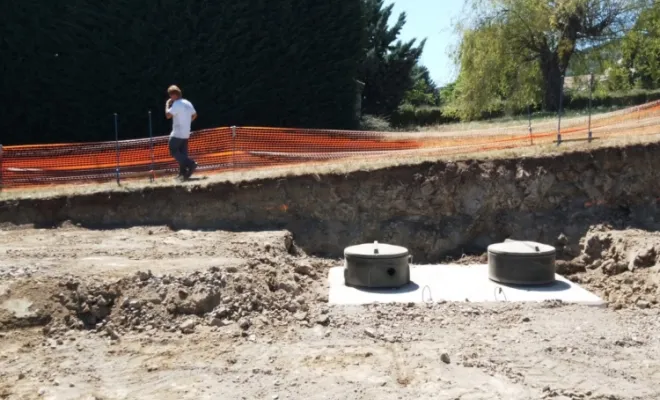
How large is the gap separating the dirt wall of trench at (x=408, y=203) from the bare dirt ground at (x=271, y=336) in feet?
6.85

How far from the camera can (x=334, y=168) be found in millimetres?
11258

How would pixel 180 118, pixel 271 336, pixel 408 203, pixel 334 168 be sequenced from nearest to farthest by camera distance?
pixel 271 336
pixel 408 203
pixel 180 118
pixel 334 168

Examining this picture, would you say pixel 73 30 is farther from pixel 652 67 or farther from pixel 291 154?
pixel 652 67

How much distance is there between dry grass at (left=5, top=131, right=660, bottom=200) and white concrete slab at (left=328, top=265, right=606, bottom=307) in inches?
109

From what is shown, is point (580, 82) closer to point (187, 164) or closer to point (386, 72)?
point (386, 72)

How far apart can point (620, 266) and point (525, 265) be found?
1.72 meters

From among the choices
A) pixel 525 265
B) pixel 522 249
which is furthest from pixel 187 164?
pixel 525 265

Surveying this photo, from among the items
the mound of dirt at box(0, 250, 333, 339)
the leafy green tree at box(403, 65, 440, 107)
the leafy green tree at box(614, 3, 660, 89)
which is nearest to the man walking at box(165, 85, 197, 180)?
the mound of dirt at box(0, 250, 333, 339)

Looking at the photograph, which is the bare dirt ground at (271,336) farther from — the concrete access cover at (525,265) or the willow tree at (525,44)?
the willow tree at (525,44)

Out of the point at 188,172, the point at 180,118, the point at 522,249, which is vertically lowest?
the point at 522,249

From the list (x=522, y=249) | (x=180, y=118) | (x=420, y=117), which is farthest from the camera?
(x=420, y=117)

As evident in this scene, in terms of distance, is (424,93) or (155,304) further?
(424,93)

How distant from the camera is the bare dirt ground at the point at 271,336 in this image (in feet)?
17.4

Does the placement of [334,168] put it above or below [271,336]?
above
